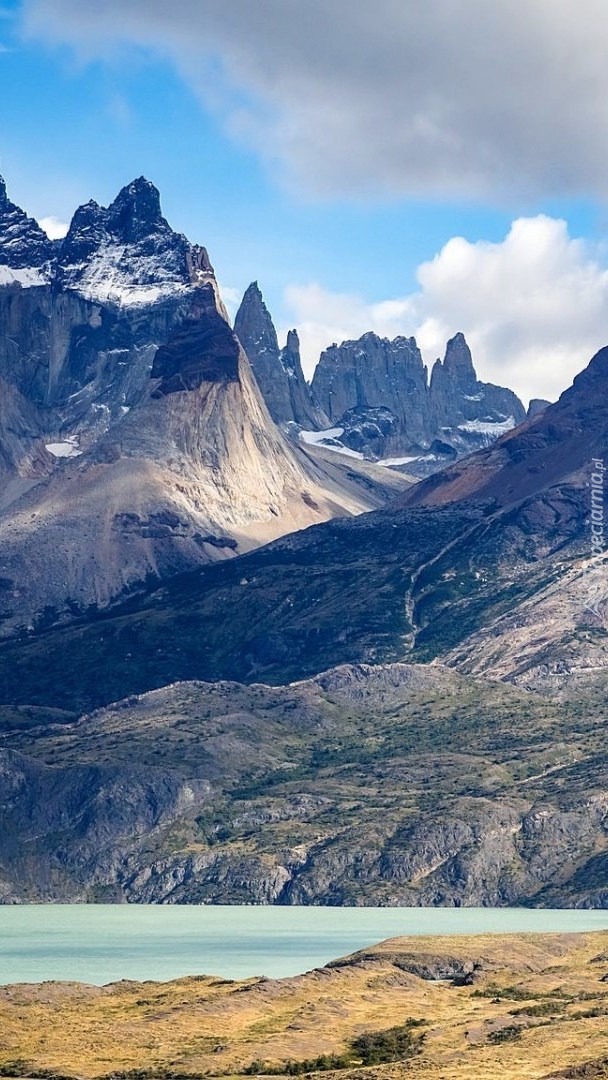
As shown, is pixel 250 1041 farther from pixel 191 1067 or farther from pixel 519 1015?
pixel 519 1015

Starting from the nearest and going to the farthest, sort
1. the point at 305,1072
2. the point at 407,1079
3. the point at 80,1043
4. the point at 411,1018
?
the point at 407,1079 → the point at 305,1072 → the point at 80,1043 → the point at 411,1018

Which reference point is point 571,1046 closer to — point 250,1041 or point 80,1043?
point 250,1041

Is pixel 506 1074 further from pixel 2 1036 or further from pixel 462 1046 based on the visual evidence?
pixel 2 1036

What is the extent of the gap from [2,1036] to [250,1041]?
21797mm

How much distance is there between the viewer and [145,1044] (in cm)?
18338

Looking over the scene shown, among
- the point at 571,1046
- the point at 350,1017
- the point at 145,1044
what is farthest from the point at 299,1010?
the point at 571,1046

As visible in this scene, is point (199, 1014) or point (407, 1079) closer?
point (407, 1079)

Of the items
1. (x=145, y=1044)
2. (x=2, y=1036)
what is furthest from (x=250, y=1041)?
(x=2, y=1036)

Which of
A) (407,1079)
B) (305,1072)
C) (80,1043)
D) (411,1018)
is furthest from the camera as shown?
(411,1018)

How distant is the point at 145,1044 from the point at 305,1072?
63.2 ft

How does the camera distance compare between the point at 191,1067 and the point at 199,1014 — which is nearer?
the point at 191,1067

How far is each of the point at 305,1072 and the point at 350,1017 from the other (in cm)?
2900

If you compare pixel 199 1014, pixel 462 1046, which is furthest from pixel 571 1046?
pixel 199 1014

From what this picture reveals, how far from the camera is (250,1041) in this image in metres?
183
